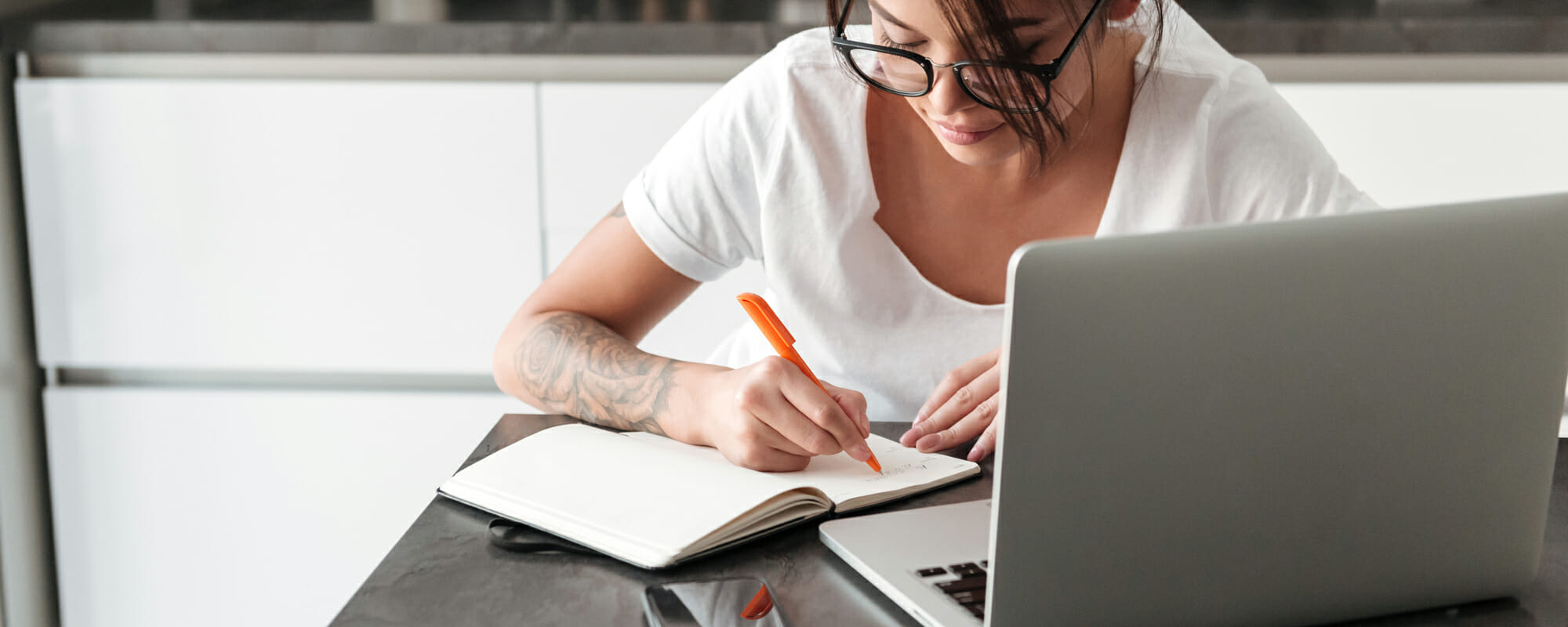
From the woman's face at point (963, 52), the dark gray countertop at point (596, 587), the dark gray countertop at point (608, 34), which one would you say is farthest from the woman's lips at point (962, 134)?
the dark gray countertop at point (608, 34)

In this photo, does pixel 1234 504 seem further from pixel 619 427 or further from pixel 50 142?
pixel 50 142

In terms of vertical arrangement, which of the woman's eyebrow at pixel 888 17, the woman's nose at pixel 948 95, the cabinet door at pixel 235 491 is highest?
the woman's eyebrow at pixel 888 17

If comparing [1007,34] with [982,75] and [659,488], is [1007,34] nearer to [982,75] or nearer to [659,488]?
[982,75]

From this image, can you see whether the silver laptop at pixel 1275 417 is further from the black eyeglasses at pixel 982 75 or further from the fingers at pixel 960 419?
the black eyeglasses at pixel 982 75

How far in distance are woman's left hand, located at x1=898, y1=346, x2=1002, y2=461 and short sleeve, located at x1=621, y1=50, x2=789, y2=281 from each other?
319 mm

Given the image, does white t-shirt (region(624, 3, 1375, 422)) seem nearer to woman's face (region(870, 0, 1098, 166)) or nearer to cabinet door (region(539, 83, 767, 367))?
woman's face (region(870, 0, 1098, 166))

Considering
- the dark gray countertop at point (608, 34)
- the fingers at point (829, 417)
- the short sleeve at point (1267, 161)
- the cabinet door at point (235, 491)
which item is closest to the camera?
the fingers at point (829, 417)

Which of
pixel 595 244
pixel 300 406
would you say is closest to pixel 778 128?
pixel 595 244

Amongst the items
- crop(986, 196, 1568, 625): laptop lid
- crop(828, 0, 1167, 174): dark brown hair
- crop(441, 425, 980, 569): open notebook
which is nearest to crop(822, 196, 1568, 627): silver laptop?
crop(986, 196, 1568, 625): laptop lid

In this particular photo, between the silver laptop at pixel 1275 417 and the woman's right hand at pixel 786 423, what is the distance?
19 centimetres

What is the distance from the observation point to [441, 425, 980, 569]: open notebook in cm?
65

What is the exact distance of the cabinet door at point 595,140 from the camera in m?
1.57

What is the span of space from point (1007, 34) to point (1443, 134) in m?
1.01

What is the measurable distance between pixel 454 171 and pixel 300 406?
1.33 ft
